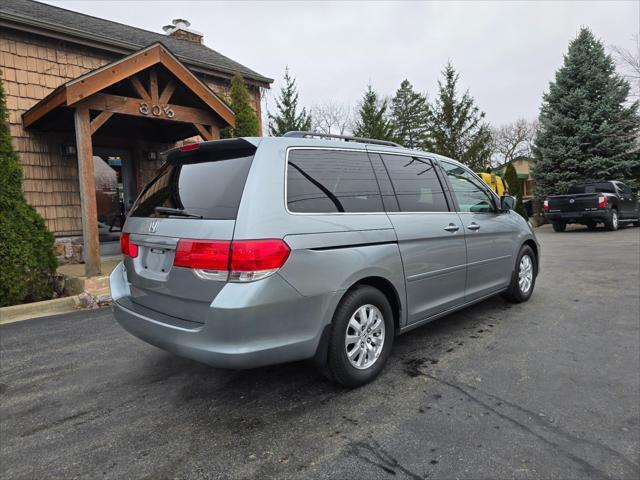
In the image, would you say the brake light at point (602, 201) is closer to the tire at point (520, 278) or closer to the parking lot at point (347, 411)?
the tire at point (520, 278)

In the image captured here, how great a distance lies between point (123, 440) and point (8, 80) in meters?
8.14

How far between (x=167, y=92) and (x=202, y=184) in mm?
5304

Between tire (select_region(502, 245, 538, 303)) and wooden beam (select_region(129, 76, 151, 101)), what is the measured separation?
20.4ft

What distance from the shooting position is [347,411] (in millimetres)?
2572

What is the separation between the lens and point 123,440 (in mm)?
2342

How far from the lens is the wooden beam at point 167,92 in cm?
701

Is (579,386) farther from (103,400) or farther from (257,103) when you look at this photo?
(257,103)

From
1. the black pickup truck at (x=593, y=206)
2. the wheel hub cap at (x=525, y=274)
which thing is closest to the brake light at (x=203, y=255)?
the wheel hub cap at (x=525, y=274)

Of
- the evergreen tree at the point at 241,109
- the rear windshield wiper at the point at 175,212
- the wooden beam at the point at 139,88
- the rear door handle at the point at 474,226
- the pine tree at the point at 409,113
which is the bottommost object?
the rear door handle at the point at 474,226

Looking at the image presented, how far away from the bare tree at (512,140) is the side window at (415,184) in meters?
45.0

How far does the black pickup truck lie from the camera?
1335 cm

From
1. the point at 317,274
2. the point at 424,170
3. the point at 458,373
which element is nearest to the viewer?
the point at 317,274

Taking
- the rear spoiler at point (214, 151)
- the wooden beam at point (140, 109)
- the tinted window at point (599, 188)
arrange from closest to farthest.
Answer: the rear spoiler at point (214, 151) → the wooden beam at point (140, 109) → the tinted window at point (599, 188)

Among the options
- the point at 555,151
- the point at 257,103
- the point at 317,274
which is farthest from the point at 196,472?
the point at 555,151
